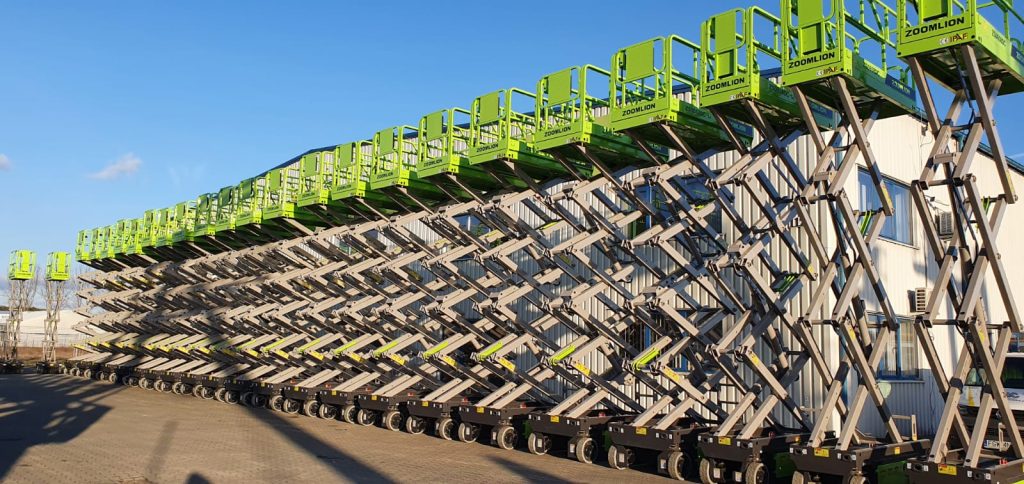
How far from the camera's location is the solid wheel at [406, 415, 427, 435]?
1911cm

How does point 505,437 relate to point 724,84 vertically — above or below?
below

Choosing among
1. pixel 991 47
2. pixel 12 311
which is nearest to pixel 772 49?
pixel 991 47

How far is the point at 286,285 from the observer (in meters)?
24.0

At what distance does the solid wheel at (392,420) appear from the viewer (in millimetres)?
19578

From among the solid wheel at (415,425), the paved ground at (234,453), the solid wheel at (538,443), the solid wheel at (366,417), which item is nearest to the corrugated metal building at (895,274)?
the solid wheel at (538,443)

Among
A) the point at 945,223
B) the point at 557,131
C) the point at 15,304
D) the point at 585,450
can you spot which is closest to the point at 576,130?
the point at 557,131

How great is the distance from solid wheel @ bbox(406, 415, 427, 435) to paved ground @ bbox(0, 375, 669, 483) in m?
0.34

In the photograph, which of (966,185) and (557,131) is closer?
(966,185)

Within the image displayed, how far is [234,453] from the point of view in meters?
15.3

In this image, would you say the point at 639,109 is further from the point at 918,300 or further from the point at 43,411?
the point at 43,411

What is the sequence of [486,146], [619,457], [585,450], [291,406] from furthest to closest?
1. [291,406]
2. [486,146]
3. [585,450]
4. [619,457]

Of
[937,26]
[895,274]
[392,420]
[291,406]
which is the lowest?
[392,420]

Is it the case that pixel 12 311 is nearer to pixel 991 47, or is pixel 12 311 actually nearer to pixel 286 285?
pixel 286 285

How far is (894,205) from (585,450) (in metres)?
9.42
